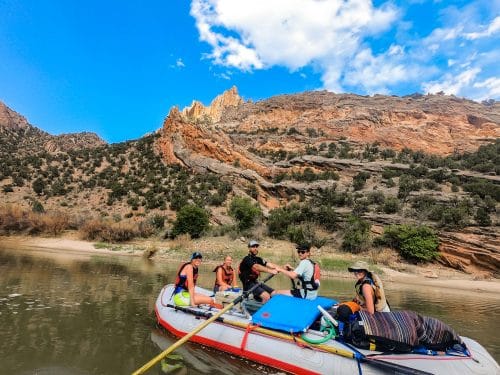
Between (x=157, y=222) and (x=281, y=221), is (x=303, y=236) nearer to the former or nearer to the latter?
(x=281, y=221)

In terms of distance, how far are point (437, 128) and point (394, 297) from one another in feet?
201

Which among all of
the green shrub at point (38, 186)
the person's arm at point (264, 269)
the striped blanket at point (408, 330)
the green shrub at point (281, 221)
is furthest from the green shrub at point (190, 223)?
the striped blanket at point (408, 330)

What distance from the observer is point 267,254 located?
93.0 ft

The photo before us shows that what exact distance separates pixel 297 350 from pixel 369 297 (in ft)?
5.45

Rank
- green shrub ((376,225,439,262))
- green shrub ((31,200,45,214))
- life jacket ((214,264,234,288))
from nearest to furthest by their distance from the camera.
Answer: life jacket ((214,264,234,288)), green shrub ((376,225,439,262)), green shrub ((31,200,45,214))

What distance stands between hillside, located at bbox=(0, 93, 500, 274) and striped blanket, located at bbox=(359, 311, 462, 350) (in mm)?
22634

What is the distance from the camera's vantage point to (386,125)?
7062 cm

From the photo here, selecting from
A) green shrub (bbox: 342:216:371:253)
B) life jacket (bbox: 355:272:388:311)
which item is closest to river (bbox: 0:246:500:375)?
life jacket (bbox: 355:272:388:311)

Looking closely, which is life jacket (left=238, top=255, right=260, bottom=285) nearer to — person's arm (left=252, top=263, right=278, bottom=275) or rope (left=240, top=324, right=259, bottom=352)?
person's arm (left=252, top=263, right=278, bottom=275)

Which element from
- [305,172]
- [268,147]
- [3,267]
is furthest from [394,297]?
[268,147]

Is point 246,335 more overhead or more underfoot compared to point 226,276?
more underfoot

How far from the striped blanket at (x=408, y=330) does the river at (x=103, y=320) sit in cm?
211

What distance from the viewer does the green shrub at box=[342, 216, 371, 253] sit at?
2952 centimetres

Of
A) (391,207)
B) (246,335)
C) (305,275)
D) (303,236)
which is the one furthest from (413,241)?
(246,335)
